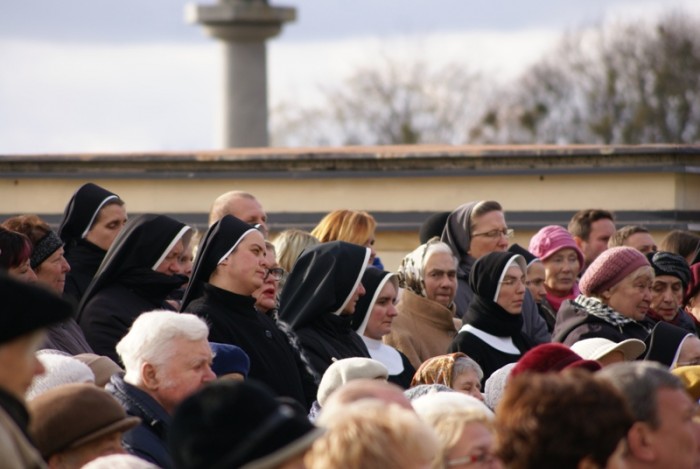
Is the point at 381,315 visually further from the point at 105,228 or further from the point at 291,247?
the point at 105,228

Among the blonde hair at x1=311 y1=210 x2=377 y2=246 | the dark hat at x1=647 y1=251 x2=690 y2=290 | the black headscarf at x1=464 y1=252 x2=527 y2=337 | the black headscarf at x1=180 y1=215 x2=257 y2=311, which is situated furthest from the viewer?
the dark hat at x1=647 y1=251 x2=690 y2=290

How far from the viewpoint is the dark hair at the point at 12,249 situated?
322 inches

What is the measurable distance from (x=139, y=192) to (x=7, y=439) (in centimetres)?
1078

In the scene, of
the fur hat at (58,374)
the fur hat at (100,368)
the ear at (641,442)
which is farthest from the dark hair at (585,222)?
the ear at (641,442)

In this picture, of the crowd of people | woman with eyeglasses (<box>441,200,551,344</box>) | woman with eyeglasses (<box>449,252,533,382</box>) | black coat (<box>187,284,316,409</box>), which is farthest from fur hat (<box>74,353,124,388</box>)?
woman with eyeglasses (<box>441,200,551,344</box>)

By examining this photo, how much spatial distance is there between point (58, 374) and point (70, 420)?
764 millimetres

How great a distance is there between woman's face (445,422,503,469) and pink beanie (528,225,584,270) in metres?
6.34

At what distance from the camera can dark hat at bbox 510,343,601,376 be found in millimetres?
6934

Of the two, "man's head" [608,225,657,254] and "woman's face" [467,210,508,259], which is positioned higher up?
"woman's face" [467,210,508,259]

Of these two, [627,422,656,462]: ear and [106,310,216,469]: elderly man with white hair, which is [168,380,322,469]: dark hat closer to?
[627,422,656,462]: ear

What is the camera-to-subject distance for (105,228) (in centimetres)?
987

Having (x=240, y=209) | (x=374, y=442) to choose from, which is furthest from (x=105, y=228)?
(x=374, y=442)

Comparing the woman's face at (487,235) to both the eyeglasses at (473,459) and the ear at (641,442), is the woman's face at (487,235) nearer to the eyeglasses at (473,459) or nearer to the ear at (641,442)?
the ear at (641,442)

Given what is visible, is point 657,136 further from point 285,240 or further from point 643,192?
point 285,240
